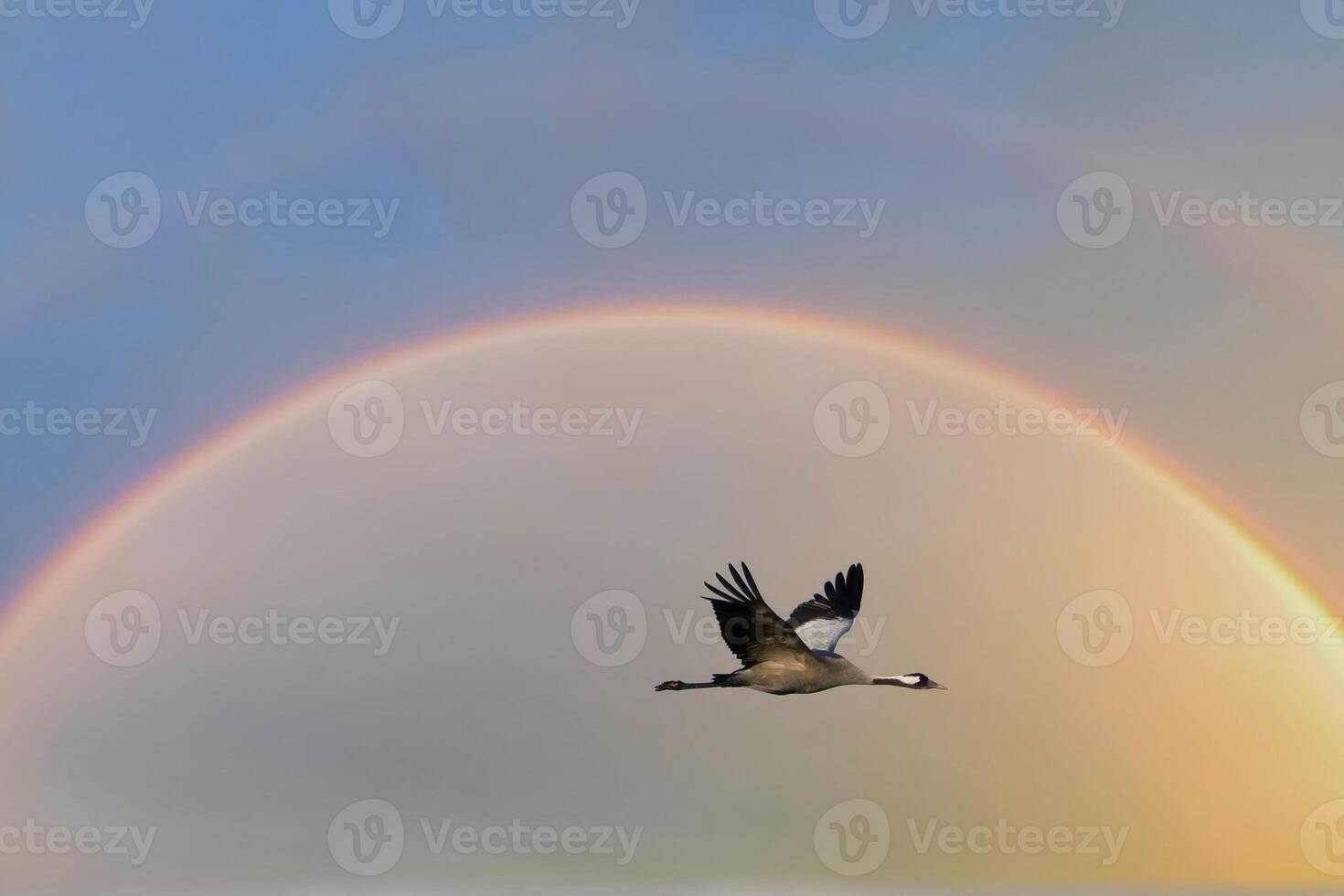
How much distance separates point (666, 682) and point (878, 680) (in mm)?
4652

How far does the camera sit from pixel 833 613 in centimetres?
2453

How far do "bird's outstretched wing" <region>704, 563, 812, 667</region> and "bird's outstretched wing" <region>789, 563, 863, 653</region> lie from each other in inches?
57.4

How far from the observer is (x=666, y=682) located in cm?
2427

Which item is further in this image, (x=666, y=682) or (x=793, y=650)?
(x=666, y=682)

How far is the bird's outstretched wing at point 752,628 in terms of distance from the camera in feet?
67.6

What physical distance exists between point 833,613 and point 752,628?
3711 mm

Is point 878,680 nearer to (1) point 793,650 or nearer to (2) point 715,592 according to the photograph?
(1) point 793,650

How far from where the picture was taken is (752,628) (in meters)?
21.3

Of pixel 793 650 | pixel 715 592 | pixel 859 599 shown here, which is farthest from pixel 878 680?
pixel 715 592

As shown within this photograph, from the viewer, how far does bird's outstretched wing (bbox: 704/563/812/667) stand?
20.6 metres

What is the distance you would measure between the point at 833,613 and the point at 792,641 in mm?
2975

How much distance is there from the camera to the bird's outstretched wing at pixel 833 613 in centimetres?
2403

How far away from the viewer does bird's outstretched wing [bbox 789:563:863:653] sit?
78.8 ft

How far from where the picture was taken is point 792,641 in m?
21.8
